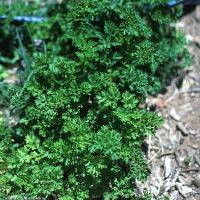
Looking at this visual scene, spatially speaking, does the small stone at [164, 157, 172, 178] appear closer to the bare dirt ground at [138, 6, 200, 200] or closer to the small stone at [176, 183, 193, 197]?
the bare dirt ground at [138, 6, 200, 200]

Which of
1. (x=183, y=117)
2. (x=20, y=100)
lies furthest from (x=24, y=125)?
(x=183, y=117)

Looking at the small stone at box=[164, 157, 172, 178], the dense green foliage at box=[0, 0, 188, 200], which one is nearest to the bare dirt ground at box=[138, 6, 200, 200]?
the small stone at box=[164, 157, 172, 178]

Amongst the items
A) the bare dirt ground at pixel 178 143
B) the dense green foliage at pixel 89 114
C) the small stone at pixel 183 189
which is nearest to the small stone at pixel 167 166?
the bare dirt ground at pixel 178 143

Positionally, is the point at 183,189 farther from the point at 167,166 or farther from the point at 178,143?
the point at 178,143

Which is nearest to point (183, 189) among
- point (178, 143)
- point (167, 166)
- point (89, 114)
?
point (167, 166)

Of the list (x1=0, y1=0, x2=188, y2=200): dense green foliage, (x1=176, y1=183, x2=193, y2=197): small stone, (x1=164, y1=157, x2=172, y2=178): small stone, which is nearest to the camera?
(x1=0, y1=0, x2=188, y2=200): dense green foliage

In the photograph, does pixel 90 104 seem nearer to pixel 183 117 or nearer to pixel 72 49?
pixel 72 49

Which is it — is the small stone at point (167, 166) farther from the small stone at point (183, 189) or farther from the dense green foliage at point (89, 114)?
the dense green foliage at point (89, 114)

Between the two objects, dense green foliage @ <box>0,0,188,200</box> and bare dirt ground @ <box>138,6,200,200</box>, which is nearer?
dense green foliage @ <box>0,0,188,200</box>
